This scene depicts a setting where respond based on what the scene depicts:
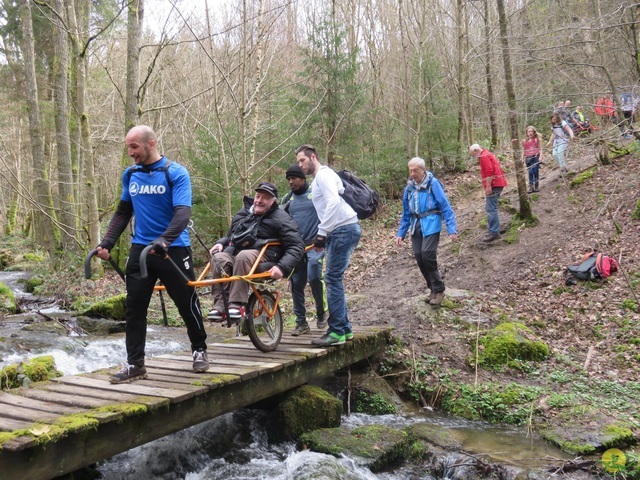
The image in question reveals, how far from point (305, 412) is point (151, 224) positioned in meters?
2.88

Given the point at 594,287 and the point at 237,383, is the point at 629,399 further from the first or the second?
the point at 237,383

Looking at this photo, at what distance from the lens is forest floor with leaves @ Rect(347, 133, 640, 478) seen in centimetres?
644

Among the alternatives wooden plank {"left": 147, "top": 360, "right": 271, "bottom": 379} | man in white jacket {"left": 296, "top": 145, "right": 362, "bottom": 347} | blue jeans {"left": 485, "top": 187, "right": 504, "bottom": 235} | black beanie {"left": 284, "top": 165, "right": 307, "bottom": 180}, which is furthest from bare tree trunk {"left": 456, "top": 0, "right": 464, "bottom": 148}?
wooden plank {"left": 147, "top": 360, "right": 271, "bottom": 379}

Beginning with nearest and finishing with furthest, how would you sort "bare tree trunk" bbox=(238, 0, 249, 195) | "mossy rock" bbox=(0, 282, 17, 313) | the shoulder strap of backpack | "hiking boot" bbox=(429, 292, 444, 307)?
"hiking boot" bbox=(429, 292, 444, 307)
the shoulder strap of backpack
"bare tree trunk" bbox=(238, 0, 249, 195)
"mossy rock" bbox=(0, 282, 17, 313)

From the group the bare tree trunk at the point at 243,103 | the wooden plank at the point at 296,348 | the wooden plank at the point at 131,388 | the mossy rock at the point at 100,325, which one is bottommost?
the mossy rock at the point at 100,325

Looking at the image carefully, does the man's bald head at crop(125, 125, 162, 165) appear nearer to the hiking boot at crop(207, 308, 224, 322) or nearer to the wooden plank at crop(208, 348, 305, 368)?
the hiking boot at crop(207, 308, 224, 322)

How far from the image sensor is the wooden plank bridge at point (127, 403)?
364cm

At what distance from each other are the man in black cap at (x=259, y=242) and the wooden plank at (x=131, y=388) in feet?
3.56

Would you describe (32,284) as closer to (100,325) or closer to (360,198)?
(100,325)

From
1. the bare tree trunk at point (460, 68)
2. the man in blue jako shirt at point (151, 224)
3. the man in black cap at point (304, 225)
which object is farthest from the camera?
the bare tree trunk at point (460, 68)

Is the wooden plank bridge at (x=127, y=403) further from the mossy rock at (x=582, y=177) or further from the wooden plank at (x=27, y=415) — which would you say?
the mossy rock at (x=582, y=177)

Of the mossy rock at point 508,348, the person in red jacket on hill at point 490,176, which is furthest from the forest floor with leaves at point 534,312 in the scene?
the person in red jacket on hill at point 490,176

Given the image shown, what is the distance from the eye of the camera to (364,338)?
729 centimetres

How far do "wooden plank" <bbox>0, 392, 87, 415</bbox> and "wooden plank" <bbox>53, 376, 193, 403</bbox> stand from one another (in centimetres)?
48
